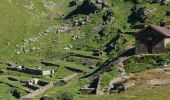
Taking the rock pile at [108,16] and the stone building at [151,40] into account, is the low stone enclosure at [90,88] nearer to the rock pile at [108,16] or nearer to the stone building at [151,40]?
the stone building at [151,40]

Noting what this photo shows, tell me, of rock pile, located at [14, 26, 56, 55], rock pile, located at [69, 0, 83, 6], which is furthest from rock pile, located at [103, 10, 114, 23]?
rock pile, located at [69, 0, 83, 6]

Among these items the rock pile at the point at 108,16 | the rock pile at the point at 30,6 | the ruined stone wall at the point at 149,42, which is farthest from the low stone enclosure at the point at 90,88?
the rock pile at the point at 30,6

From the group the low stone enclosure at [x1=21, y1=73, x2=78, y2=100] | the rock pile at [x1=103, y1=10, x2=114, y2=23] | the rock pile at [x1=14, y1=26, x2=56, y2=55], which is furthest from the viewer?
the rock pile at [x1=103, y1=10, x2=114, y2=23]

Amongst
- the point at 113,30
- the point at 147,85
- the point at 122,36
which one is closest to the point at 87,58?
the point at 122,36

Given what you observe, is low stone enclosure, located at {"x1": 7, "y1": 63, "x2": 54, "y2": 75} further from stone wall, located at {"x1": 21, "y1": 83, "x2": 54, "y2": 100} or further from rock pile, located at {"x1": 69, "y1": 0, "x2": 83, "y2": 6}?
rock pile, located at {"x1": 69, "y1": 0, "x2": 83, "y2": 6}

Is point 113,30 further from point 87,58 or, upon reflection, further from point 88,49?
point 87,58

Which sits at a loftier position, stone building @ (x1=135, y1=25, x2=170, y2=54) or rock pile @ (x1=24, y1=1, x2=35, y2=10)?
rock pile @ (x1=24, y1=1, x2=35, y2=10)

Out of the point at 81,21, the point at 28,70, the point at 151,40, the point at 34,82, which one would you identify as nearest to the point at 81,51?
the point at 28,70

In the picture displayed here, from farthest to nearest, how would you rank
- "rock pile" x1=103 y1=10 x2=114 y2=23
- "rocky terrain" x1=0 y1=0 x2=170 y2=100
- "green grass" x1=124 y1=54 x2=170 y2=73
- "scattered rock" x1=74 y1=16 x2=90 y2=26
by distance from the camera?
"scattered rock" x1=74 y1=16 x2=90 y2=26
"rock pile" x1=103 y1=10 x2=114 y2=23
"green grass" x1=124 y1=54 x2=170 y2=73
"rocky terrain" x1=0 y1=0 x2=170 y2=100

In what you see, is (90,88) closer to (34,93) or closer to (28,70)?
(34,93)
